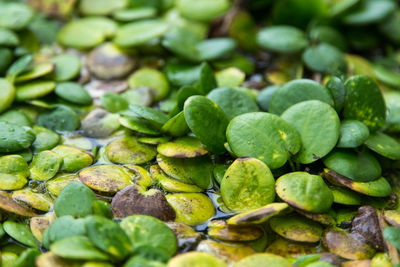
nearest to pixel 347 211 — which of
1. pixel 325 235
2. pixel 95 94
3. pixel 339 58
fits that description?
pixel 325 235

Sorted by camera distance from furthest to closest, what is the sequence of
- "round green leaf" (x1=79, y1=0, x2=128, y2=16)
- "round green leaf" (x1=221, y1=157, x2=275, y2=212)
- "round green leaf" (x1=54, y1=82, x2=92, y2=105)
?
"round green leaf" (x1=79, y1=0, x2=128, y2=16), "round green leaf" (x1=54, y1=82, x2=92, y2=105), "round green leaf" (x1=221, y1=157, x2=275, y2=212)

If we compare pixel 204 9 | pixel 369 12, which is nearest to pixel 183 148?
pixel 204 9

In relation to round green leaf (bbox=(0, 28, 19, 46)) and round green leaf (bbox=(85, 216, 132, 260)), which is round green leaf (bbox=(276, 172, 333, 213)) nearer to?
round green leaf (bbox=(85, 216, 132, 260))

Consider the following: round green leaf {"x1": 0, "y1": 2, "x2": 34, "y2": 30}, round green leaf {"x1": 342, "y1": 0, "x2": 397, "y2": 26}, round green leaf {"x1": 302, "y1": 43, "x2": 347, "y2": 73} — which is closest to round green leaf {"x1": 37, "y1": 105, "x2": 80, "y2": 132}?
round green leaf {"x1": 0, "y1": 2, "x2": 34, "y2": 30}

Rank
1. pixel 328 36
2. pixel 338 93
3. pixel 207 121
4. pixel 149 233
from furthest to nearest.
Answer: pixel 328 36
pixel 338 93
pixel 207 121
pixel 149 233

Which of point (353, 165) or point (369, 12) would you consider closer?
point (353, 165)

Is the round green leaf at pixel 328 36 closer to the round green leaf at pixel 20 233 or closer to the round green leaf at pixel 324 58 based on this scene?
the round green leaf at pixel 324 58

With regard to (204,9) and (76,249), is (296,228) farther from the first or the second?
(204,9)

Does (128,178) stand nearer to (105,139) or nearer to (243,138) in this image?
(105,139)
